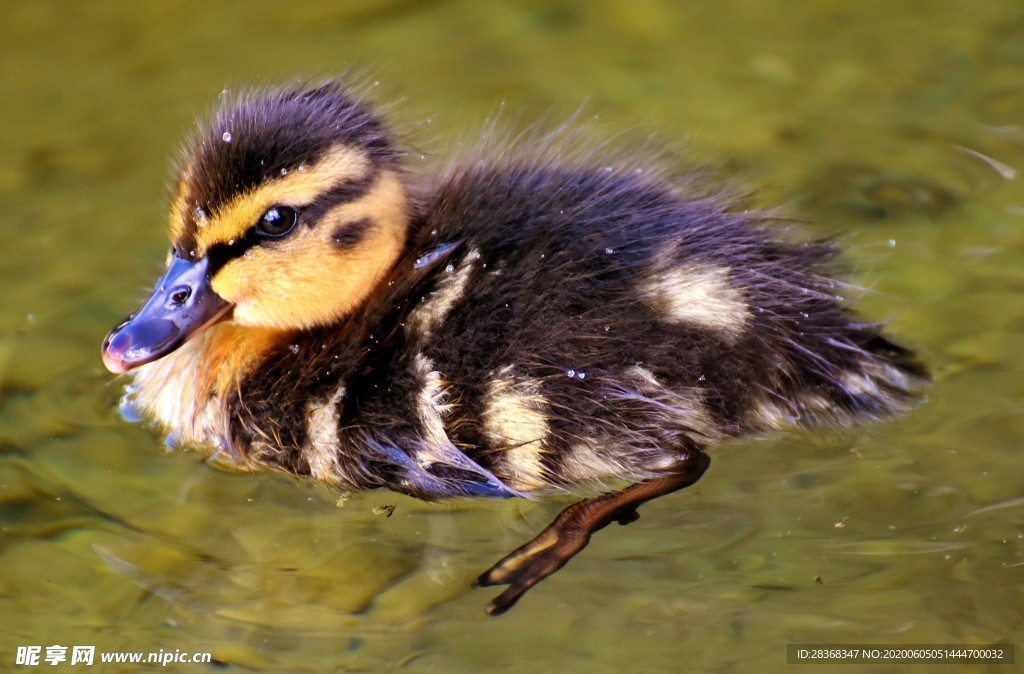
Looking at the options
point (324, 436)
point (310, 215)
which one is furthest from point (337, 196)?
point (324, 436)

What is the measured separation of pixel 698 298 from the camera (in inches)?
74.5

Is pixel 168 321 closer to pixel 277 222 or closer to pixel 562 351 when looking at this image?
pixel 277 222

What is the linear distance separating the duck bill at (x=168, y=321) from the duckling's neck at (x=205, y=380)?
10 cm

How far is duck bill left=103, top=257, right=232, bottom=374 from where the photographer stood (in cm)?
200

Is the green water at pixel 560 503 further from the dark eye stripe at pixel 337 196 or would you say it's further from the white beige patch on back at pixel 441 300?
the white beige patch on back at pixel 441 300

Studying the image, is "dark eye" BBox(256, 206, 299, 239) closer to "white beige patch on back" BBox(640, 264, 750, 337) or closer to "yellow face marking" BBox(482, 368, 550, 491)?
"yellow face marking" BBox(482, 368, 550, 491)

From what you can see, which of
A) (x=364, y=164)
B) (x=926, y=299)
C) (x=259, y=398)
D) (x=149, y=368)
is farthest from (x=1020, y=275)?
(x=149, y=368)

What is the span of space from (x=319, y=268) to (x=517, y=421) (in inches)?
16.0

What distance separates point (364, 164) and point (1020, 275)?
1.27 m

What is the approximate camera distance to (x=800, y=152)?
2.84 m

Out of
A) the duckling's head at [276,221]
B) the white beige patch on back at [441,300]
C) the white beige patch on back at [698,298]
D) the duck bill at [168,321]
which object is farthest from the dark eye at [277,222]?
the white beige patch on back at [698,298]

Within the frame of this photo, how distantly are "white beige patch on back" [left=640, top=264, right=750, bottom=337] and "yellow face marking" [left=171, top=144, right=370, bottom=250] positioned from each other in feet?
1.63

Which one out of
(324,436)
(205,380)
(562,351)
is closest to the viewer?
(562,351)

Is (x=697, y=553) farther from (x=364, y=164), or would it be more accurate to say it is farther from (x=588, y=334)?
(x=364, y=164)
